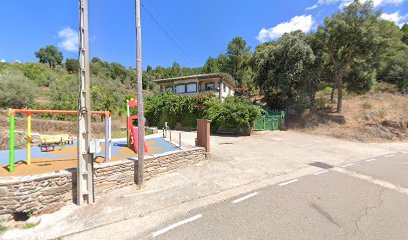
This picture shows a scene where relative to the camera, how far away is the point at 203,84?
2772 centimetres

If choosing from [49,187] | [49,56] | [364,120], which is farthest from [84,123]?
[49,56]

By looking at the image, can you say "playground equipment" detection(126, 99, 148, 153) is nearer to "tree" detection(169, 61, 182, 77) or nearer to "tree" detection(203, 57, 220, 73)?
"tree" detection(203, 57, 220, 73)

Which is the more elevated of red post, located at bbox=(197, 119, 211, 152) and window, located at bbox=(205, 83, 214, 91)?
window, located at bbox=(205, 83, 214, 91)

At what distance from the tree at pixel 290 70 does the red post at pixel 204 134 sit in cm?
1465

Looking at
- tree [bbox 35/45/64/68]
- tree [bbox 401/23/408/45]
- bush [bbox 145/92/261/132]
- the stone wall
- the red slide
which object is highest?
tree [bbox 35/45/64/68]

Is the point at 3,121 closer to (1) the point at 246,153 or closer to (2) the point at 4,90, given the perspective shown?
(2) the point at 4,90

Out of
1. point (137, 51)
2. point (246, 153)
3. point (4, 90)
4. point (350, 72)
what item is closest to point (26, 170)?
point (137, 51)

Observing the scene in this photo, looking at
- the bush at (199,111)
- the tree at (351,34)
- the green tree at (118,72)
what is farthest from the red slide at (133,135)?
the green tree at (118,72)

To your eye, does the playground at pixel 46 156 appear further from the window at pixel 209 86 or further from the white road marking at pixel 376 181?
the window at pixel 209 86

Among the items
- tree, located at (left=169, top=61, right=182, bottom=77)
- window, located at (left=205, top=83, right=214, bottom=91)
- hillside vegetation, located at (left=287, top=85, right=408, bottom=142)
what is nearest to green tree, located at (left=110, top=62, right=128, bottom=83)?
tree, located at (left=169, top=61, right=182, bottom=77)

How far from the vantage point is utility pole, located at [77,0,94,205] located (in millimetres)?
4457

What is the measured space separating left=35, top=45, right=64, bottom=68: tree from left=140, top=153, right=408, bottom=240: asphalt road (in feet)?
259

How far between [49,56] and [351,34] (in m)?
80.4

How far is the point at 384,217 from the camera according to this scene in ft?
13.1
